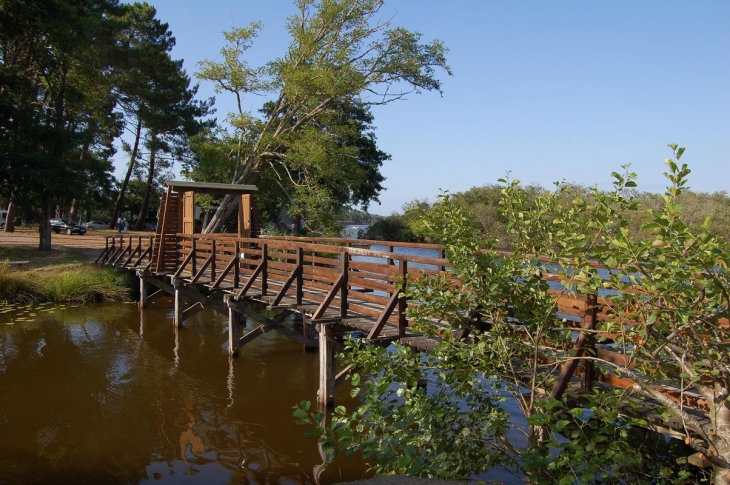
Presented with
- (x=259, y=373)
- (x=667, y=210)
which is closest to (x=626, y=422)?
(x=667, y=210)

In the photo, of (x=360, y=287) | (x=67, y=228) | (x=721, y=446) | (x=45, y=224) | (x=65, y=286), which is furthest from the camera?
(x=67, y=228)

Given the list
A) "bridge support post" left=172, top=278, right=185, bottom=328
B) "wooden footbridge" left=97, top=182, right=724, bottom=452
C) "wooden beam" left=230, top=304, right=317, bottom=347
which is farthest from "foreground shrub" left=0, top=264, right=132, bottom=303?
"wooden beam" left=230, top=304, right=317, bottom=347

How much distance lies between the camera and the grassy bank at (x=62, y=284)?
17984mm

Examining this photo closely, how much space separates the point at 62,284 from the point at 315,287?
41.3ft

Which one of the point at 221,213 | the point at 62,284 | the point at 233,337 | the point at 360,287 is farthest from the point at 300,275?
the point at 221,213

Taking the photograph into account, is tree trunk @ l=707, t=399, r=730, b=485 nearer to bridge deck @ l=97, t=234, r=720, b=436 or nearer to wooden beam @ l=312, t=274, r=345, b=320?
bridge deck @ l=97, t=234, r=720, b=436

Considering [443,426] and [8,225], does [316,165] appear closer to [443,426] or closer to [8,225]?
[443,426]

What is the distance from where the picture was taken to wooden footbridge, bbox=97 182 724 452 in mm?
5258

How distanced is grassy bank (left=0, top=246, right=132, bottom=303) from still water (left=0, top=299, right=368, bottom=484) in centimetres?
315

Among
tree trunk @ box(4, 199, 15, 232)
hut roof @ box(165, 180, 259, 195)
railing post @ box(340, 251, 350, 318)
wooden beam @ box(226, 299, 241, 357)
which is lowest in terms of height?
wooden beam @ box(226, 299, 241, 357)

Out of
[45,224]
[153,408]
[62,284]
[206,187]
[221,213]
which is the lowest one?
[153,408]

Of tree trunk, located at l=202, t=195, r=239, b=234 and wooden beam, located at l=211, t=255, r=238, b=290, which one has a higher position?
tree trunk, located at l=202, t=195, r=239, b=234

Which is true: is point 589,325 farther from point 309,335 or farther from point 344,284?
point 309,335

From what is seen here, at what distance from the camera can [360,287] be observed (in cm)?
1019
